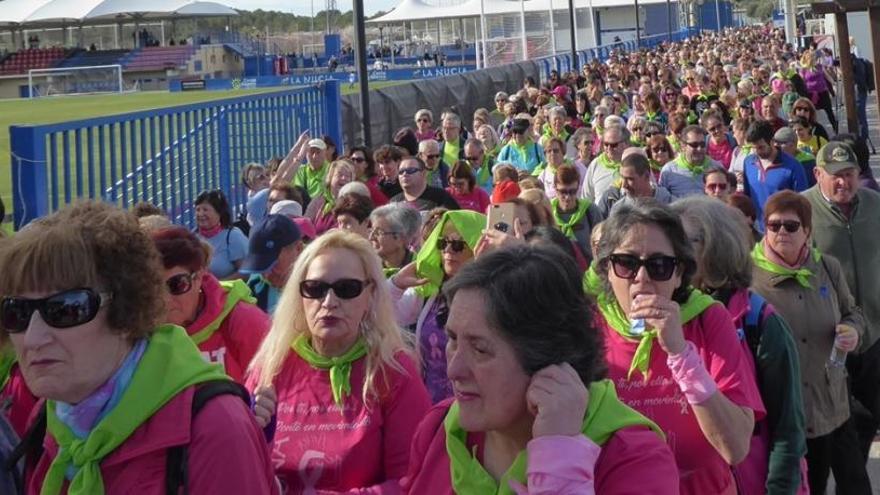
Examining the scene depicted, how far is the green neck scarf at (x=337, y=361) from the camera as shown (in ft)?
13.0

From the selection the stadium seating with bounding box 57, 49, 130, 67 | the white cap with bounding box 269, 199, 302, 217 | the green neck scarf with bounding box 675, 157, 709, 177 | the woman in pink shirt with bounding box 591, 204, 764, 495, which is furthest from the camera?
the stadium seating with bounding box 57, 49, 130, 67

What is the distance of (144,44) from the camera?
10306cm

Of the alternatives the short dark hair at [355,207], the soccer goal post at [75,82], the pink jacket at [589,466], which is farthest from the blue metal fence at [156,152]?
the soccer goal post at [75,82]

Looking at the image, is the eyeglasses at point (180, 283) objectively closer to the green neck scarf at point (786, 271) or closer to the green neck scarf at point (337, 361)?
the green neck scarf at point (337, 361)

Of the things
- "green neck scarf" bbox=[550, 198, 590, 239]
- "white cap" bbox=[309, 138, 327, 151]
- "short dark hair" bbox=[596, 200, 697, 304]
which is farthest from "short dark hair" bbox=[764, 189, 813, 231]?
"white cap" bbox=[309, 138, 327, 151]

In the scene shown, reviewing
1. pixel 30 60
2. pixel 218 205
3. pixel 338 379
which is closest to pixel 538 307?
pixel 338 379

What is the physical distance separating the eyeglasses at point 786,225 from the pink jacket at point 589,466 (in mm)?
3068

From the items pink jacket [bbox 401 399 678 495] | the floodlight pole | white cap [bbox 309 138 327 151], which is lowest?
pink jacket [bbox 401 399 678 495]

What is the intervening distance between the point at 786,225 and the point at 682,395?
2.07m

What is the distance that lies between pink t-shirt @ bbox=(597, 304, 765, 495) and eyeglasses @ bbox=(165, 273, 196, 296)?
59.7 inches

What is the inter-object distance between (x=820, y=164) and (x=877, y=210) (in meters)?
0.40

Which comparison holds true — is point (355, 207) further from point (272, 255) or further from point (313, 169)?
point (313, 169)

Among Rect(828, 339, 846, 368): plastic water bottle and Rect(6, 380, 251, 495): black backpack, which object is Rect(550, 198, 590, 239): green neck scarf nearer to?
Rect(828, 339, 846, 368): plastic water bottle

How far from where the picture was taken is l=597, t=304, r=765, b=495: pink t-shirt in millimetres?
3822
